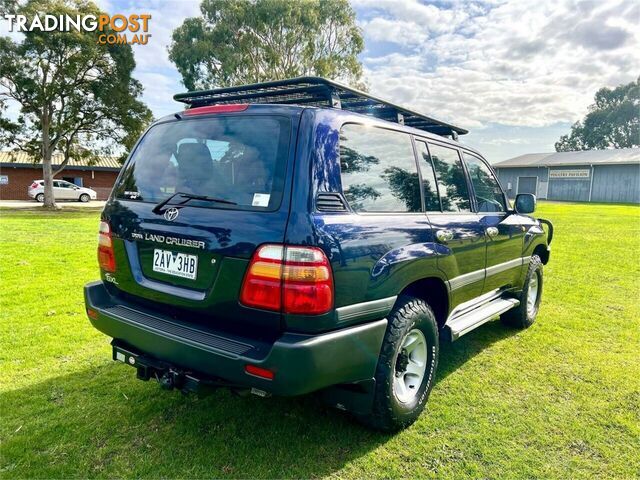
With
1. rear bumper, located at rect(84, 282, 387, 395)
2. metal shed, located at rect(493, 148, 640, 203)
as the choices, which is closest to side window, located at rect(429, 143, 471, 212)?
rear bumper, located at rect(84, 282, 387, 395)

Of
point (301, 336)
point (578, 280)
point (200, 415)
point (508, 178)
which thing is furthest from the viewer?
point (508, 178)

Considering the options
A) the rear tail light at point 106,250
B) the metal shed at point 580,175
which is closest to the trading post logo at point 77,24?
the rear tail light at point 106,250

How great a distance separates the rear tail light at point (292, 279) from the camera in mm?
2076

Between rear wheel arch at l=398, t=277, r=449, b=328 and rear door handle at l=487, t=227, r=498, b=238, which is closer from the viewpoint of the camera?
rear wheel arch at l=398, t=277, r=449, b=328

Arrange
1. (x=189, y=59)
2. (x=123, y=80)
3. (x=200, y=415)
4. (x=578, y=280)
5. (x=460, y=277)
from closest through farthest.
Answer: (x=200, y=415), (x=460, y=277), (x=578, y=280), (x=123, y=80), (x=189, y=59)

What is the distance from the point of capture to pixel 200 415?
2879mm

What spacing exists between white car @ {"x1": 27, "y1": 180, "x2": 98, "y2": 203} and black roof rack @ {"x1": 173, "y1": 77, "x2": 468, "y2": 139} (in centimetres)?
3133

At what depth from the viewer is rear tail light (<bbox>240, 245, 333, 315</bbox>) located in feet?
6.81

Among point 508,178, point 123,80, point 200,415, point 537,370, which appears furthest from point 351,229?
point 508,178

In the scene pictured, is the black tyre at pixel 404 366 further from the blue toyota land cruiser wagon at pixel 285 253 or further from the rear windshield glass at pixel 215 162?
the rear windshield glass at pixel 215 162

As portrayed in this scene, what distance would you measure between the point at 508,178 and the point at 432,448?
48586 millimetres

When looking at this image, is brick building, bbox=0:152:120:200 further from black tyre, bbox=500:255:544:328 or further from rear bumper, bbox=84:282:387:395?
rear bumper, bbox=84:282:387:395

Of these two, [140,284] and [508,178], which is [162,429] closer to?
[140,284]

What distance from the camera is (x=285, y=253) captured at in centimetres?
208
